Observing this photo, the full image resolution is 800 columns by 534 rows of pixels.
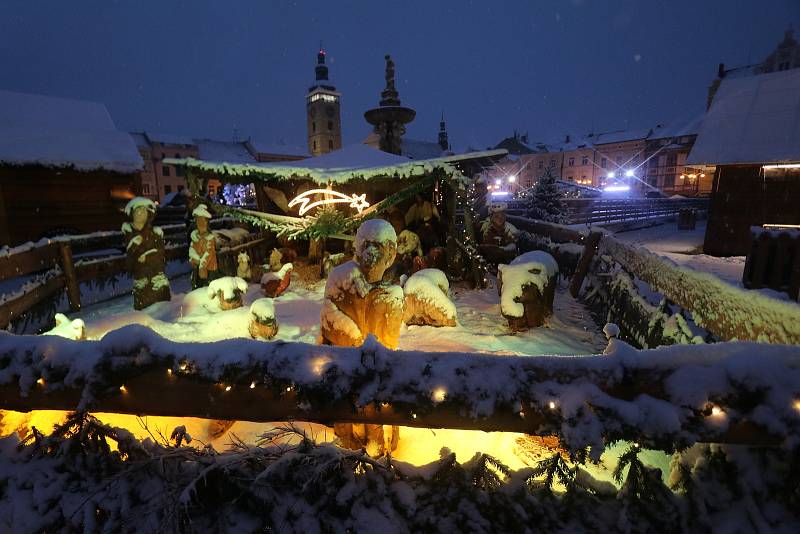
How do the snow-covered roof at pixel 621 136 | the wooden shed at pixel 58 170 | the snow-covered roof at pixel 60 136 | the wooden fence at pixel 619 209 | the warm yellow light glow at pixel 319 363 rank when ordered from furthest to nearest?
the snow-covered roof at pixel 621 136, the wooden fence at pixel 619 209, the wooden shed at pixel 58 170, the snow-covered roof at pixel 60 136, the warm yellow light glow at pixel 319 363

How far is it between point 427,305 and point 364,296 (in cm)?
365

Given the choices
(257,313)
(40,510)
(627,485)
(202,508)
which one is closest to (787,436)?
(627,485)

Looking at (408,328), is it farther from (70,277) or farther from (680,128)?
(680,128)

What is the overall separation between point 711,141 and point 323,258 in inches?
438

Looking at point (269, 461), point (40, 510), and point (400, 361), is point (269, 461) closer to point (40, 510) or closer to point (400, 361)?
point (400, 361)

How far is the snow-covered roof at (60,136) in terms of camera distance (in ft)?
41.6

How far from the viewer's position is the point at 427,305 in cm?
690

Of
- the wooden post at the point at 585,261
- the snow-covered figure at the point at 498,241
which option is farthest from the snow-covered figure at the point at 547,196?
the wooden post at the point at 585,261

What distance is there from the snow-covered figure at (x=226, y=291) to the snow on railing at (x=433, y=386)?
5.57m

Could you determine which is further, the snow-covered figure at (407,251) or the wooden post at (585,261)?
the snow-covered figure at (407,251)

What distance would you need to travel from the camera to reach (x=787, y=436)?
4.68ft

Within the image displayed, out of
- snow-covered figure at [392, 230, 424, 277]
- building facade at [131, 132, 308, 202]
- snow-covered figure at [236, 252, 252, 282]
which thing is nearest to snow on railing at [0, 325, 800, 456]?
snow-covered figure at [236, 252, 252, 282]

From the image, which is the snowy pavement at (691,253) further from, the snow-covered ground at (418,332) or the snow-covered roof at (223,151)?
the snow-covered roof at (223,151)

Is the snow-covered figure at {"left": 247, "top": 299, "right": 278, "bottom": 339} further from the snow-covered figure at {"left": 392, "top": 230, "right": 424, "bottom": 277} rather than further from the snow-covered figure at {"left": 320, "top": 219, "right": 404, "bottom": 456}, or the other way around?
the snow-covered figure at {"left": 392, "top": 230, "right": 424, "bottom": 277}
